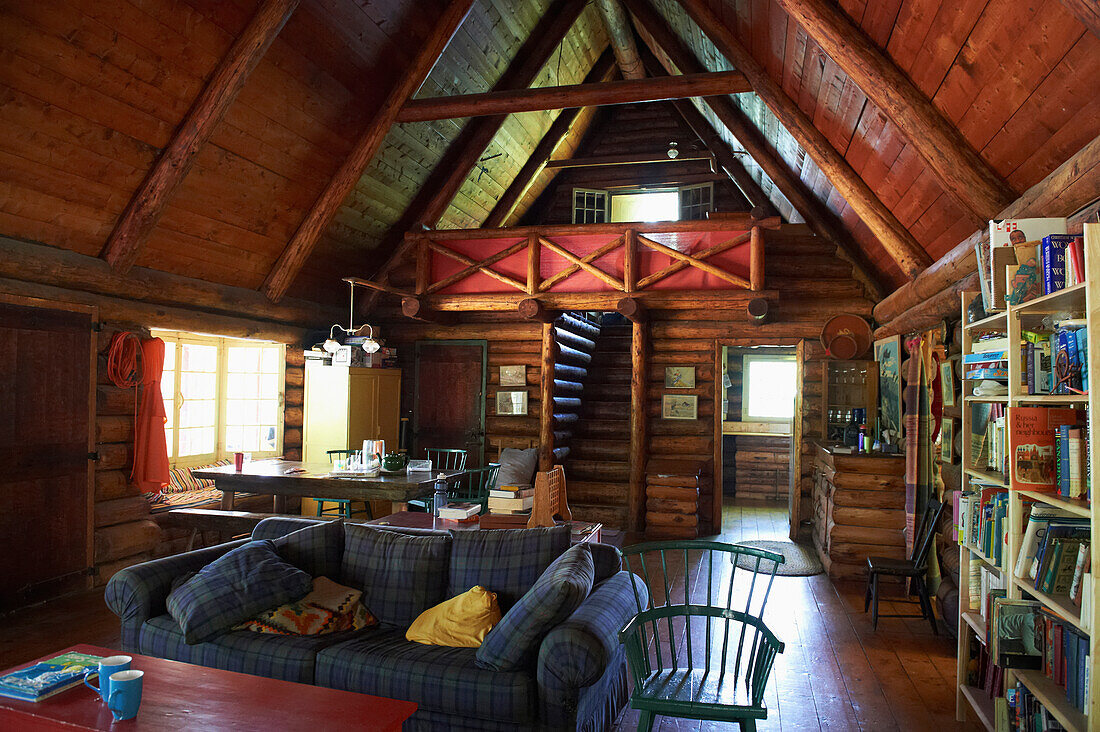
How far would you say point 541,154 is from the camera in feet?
34.2

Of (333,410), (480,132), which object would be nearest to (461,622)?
(333,410)

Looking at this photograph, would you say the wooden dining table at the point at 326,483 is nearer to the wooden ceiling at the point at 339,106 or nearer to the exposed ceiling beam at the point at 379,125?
the wooden ceiling at the point at 339,106

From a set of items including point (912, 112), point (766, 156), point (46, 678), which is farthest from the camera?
point (766, 156)

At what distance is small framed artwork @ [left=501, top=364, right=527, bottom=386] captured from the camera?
10.2 metres

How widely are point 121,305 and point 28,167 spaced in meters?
1.57

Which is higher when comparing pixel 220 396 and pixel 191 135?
pixel 191 135

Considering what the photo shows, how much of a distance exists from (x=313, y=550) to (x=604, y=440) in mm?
6725

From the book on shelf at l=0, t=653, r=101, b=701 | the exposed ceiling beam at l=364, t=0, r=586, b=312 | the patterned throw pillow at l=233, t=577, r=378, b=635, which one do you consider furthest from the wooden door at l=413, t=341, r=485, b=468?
the book on shelf at l=0, t=653, r=101, b=701

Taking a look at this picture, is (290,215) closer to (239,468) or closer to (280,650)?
(239,468)

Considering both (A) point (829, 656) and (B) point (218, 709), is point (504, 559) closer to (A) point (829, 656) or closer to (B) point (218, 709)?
(B) point (218, 709)

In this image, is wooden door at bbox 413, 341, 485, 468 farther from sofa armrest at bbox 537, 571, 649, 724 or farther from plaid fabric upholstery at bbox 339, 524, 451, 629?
sofa armrest at bbox 537, 571, 649, 724

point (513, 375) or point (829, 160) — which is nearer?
point (829, 160)

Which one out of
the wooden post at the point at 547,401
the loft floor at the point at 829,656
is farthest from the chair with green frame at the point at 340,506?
the loft floor at the point at 829,656

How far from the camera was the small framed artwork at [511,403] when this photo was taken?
400 inches
